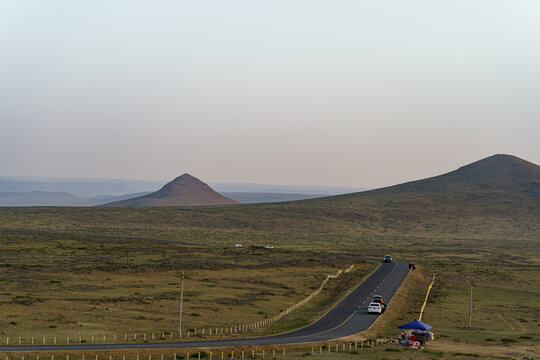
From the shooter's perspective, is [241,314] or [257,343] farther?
[241,314]

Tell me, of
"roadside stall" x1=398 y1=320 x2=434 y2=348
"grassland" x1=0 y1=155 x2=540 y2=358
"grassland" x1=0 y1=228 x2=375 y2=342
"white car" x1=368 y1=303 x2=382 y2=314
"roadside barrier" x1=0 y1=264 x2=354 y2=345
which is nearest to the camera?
"roadside barrier" x1=0 y1=264 x2=354 y2=345

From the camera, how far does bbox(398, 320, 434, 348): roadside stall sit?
5632 cm

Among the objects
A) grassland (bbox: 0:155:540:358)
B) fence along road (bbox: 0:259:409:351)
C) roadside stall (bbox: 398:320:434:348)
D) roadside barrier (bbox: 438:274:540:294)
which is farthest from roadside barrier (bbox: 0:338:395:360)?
roadside barrier (bbox: 438:274:540:294)

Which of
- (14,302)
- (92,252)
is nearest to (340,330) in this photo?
(14,302)

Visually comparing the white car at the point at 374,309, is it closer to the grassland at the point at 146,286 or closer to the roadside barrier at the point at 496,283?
the grassland at the point at 146,286

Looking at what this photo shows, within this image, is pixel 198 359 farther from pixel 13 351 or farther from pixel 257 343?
pixel 13 351

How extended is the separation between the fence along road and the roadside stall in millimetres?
4546

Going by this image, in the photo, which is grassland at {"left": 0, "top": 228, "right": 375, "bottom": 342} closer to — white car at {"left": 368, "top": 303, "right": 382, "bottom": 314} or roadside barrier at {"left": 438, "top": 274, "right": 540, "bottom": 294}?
white car at {"left": 368, "top": 303, "right": 382, "bottom": 314}

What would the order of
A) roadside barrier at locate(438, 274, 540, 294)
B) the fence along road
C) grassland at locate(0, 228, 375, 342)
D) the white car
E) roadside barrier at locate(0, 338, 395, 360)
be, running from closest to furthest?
roadside barrier at locate(0, 338, 395, 360)
the fence along road
grassland at locate(0, 228, 375, 342)
the white car
roadside barrier at locate(438, 274, 540, 294)

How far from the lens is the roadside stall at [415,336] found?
5632 centimetres

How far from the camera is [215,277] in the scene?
97.1 metres

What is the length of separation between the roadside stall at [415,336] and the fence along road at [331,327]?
4.55 meters

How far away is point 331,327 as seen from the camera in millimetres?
62250

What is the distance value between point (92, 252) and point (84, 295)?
46544 mm
